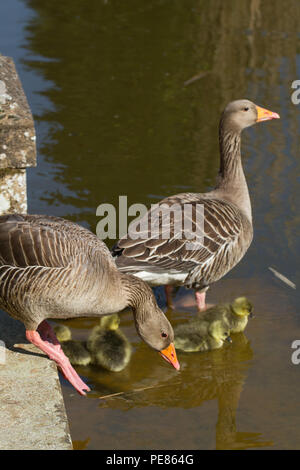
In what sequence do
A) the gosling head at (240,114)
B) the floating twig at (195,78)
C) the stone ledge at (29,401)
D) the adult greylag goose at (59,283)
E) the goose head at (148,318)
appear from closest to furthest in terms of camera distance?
1. the stone ledge at (29,401)
2. the adult greylag goose at (59,283)
3. the goose head at (148,318)
4. the gosling head at (240,114)
5. the floating twig at (195,78)

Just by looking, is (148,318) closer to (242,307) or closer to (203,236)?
(242,307)

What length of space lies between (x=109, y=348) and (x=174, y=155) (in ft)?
→ 10.7

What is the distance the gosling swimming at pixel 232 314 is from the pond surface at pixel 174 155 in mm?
129

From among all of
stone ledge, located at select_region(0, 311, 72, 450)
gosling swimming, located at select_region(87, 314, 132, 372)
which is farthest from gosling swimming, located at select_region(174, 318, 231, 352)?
stone ledge, located at select_region(0, 311, 72, 450)

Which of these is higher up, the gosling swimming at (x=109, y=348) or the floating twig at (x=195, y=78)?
the floating twig at (x=195, y=78)

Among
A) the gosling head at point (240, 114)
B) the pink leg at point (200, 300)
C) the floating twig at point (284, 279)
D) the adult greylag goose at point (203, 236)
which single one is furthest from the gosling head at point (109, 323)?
the gosling head at point (240, 114)

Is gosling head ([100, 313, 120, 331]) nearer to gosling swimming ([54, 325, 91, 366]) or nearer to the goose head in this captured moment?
gosling swimming ([54, 325, 91, 366])

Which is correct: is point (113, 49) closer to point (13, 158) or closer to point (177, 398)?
point (13, 158)

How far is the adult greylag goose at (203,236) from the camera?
16.1 ft

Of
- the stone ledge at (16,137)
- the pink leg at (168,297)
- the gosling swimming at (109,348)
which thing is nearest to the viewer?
the stone ledge at (16,137)

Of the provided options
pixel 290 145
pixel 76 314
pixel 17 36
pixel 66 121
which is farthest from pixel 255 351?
pixel 17 36

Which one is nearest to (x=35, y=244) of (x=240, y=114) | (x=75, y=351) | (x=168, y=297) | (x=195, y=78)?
(x=75, y=351)

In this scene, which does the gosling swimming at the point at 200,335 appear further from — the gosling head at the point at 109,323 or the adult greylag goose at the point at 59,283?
the adult greylag goose at the point at 59,283

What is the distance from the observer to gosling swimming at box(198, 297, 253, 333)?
4934 mm
